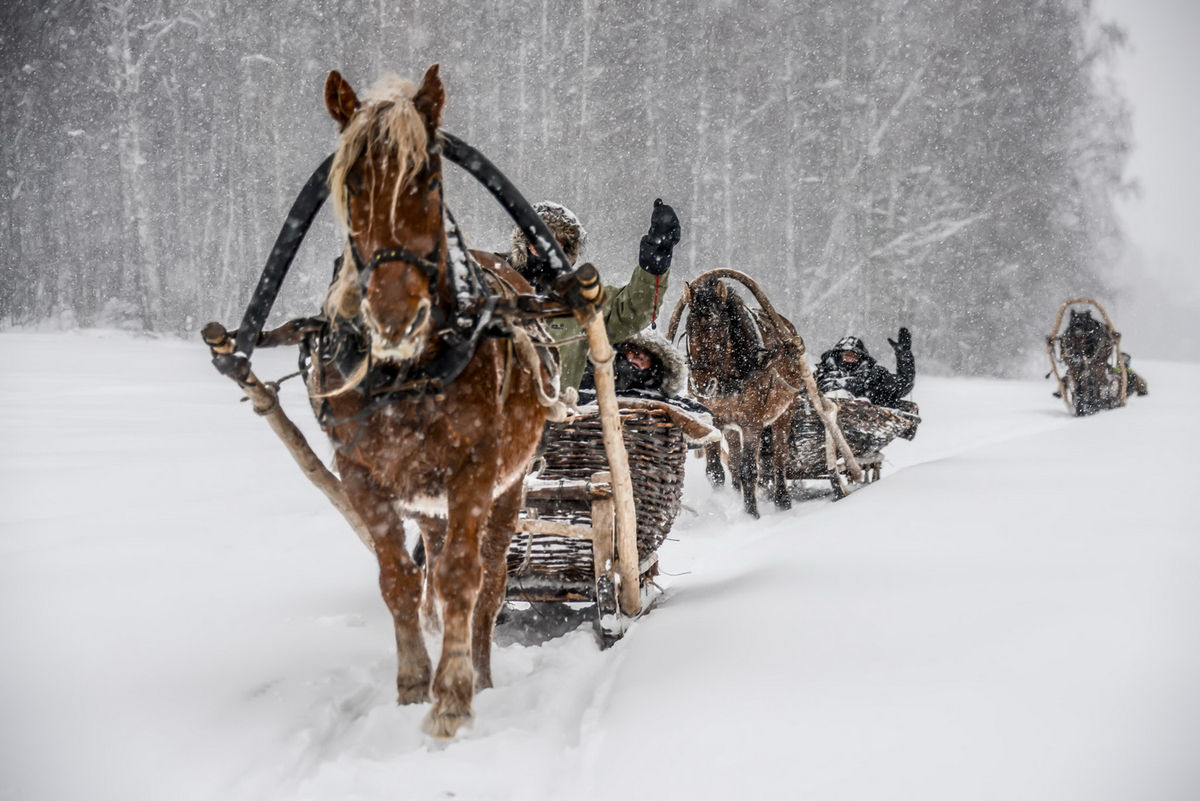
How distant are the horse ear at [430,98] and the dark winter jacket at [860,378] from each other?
6283 mm

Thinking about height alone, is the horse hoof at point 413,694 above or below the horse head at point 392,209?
below

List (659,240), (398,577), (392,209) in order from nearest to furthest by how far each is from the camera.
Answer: (392,209) < (398,577) < (659,240)

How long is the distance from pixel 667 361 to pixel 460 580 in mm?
2234

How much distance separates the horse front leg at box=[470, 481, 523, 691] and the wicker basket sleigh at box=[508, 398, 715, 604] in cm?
47

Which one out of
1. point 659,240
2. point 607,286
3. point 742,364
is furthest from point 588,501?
point 742,364

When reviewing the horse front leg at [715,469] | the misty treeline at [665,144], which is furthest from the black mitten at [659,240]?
the misty treeline at [665,144]

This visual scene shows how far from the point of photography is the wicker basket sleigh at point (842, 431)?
761 cm

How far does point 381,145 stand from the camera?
2.20 m

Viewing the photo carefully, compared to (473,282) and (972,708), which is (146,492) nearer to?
(473,282)

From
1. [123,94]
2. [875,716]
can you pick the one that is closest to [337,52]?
[123,94]

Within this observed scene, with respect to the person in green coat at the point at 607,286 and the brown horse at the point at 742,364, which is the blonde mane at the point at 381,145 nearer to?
the person in green coat at the point at 607,286

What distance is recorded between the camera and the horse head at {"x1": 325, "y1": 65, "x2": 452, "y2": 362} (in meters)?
2.06

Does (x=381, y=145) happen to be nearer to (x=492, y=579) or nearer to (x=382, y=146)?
(x=382, y=146)

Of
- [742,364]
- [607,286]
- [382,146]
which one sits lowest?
[742,364]
